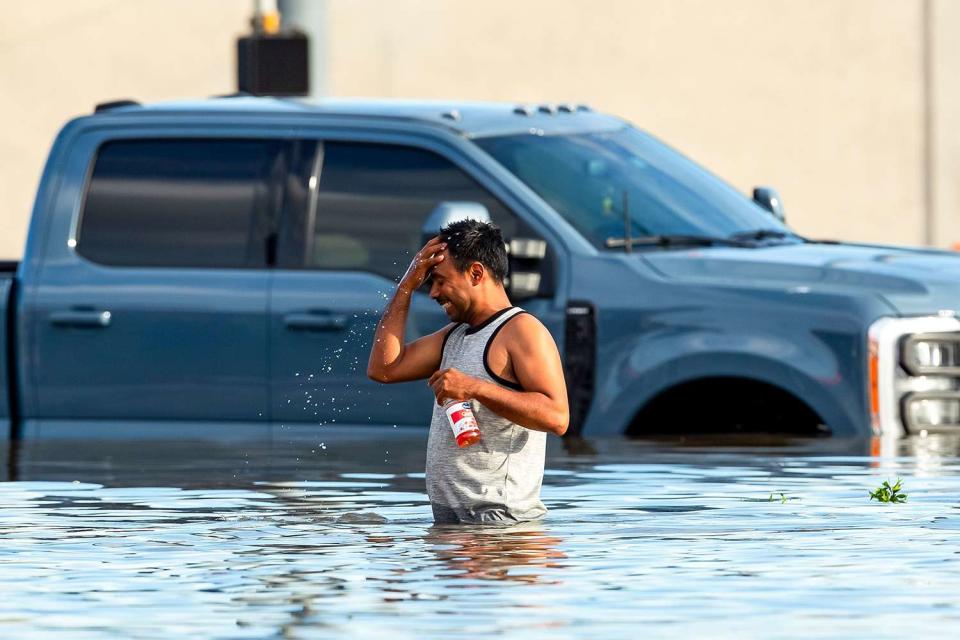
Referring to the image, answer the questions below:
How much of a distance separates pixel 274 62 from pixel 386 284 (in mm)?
5907

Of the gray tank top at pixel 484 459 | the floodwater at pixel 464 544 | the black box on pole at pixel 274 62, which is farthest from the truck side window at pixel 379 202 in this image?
the black box on pole at pixel 274 62

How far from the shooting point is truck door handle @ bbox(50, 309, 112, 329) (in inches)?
425

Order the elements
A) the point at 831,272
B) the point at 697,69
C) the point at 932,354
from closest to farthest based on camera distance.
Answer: the point at 932,354
the point at 831,272
the point at 697,69

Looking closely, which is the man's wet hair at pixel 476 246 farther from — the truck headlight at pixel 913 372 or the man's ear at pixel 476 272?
the truck headlight at pixel 913 372

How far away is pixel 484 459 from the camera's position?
8.02m

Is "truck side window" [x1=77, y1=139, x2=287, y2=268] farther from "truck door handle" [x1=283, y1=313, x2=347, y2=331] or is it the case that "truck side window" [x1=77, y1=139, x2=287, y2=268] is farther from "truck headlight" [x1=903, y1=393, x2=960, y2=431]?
"truck headlight" [x1=903, y1=393, x2=960, y2=431]

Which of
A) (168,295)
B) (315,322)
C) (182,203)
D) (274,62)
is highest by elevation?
(274,62)

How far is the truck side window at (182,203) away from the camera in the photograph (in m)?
10.8

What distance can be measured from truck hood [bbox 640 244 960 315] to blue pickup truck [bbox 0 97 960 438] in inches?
0.5

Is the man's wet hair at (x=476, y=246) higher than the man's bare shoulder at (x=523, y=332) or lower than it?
higher

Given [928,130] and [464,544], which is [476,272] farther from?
[928,130]

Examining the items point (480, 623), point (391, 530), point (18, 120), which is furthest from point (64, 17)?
point (480, 623)

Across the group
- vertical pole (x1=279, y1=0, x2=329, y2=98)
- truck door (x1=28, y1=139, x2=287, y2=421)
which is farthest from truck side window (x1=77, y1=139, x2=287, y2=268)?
vertical pole (x1=279, y1=0, x2=329, y2=98)

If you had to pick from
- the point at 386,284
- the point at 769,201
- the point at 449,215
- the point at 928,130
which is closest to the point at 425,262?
the point at 449,215
